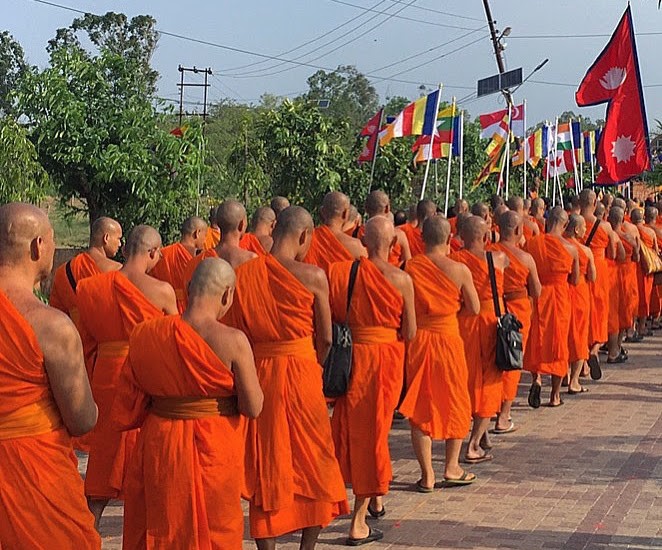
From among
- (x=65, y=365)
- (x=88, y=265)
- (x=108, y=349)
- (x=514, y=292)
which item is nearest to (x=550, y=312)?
(x=514, y=292)

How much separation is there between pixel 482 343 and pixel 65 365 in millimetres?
5038

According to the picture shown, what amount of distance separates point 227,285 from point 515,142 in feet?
78.3

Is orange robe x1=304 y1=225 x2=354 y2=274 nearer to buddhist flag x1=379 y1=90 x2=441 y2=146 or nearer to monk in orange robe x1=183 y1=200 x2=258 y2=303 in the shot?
monk in orange robe x1=183 y1=200 x2=258 y2=303

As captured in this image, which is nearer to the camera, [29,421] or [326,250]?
[29,421]

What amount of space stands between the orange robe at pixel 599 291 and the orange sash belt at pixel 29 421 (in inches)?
337

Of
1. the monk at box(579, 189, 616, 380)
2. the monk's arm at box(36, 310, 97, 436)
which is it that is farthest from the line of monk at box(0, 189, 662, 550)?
the monk at box(579, 189, 616, 380)

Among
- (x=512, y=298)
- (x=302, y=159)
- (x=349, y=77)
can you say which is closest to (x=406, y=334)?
(x=512, y=298)

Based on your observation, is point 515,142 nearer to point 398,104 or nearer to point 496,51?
point 496,51

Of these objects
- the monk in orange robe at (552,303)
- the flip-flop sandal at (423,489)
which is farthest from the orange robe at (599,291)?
the flip-flop sandal at (423,489)

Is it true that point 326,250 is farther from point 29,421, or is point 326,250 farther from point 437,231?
point 29,421

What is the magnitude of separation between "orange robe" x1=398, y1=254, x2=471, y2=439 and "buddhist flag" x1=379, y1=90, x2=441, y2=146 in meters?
8.69

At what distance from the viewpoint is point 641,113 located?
11.5 meters

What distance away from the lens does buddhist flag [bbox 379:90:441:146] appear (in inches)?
629

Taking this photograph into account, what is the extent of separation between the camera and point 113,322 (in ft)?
20.6
